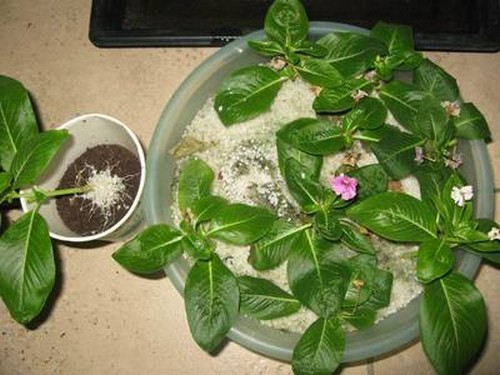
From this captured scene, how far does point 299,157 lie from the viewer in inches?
29.5

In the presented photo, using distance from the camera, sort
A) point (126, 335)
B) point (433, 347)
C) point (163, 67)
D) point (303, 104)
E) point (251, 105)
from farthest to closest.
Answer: point (163, 67) < point (126, 335) < point (303, 104) < point (251, 105) < point (433, 347)

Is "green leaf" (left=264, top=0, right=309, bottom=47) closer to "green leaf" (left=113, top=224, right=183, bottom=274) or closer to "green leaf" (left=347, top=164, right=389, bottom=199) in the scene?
"green leaf" (left=347, top=164, right=389, bottom=199)

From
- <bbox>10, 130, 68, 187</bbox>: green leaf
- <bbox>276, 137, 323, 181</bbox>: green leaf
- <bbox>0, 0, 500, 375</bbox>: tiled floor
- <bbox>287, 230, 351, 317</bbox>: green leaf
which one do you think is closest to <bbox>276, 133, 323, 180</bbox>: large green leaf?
<bbox>276, 137, 323, 181</bbox>: green leaf

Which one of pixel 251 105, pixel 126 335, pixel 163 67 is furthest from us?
pixel 163 67

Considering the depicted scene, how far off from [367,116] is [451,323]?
A: 0.32 m

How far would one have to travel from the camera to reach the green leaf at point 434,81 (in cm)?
77

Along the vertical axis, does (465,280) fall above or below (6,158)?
below

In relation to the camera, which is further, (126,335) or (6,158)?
(126,335)

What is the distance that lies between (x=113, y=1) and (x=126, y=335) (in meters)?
0.69

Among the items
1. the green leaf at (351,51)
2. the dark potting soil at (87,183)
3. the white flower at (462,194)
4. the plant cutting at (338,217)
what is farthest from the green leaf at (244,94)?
the white flower at (462,194)

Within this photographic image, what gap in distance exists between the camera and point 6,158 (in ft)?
2.35

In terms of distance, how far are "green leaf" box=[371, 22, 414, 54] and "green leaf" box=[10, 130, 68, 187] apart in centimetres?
51

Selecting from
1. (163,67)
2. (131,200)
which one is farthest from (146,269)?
(163,67)

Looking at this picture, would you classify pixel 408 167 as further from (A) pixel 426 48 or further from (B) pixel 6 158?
(B) pixel 6 158
